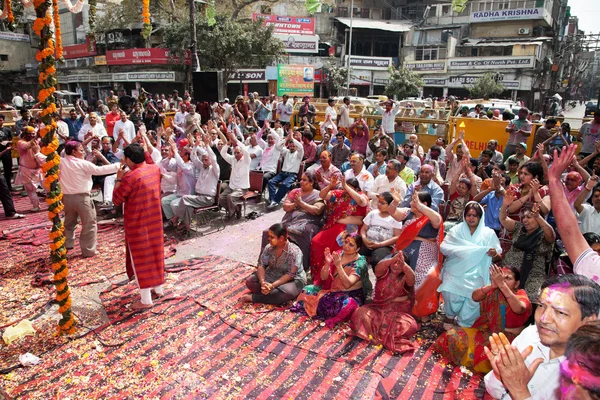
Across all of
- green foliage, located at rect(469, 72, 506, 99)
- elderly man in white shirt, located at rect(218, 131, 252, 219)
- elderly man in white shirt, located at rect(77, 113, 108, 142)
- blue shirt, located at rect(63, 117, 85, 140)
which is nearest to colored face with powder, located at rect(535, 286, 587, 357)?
elderly man in white shirt, located at rect(218, 131, 252, 219)

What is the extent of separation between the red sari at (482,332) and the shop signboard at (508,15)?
36.8 metres

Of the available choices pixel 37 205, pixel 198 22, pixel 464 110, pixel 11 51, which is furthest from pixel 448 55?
pixel 11 51

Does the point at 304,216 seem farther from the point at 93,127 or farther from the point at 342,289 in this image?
the point at 93,127

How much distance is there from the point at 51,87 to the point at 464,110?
12.0m

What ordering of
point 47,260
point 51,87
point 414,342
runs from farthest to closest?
point 47,260 < point 414,342 < point 51,87

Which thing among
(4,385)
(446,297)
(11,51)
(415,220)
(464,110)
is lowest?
(4,385)

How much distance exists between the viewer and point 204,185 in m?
7.52

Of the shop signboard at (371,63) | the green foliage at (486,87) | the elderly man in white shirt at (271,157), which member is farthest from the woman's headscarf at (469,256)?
the shop signboard at (371,63)

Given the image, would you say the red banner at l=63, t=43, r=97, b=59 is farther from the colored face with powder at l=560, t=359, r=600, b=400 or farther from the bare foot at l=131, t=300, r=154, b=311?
the colored face with powder at l=560, t=359, r=600, b=400

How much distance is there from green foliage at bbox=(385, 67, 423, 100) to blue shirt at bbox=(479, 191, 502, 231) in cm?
2663

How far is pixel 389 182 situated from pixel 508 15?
3499cm

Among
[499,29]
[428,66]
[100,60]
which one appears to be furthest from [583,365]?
[499,29]

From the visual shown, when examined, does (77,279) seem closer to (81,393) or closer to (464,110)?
(81,393)

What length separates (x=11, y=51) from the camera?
3553 cm
